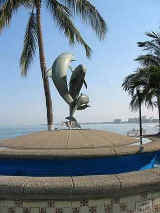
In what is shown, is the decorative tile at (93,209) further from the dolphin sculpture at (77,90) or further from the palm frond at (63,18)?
the palm frond at (63,18)

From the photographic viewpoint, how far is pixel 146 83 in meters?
21.2

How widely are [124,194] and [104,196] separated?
280mm

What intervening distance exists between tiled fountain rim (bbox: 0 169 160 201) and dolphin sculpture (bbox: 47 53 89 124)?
5809 millimetres

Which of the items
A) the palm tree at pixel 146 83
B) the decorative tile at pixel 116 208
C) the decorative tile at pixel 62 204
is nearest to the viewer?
the decorative tile at pixel 62 204

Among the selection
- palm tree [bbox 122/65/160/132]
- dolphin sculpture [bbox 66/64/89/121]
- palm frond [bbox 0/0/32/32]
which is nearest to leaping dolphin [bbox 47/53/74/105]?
dolphin sculpture [bbox 66/64/89/121]

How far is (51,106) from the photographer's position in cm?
1277

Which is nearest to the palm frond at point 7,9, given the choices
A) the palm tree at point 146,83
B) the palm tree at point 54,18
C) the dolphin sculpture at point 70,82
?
the palm tree at point 54,18

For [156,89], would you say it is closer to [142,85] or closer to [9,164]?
[142,85]

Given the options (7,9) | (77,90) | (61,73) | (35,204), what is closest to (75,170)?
(35,204)

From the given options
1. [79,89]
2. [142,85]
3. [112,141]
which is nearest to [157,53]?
[142,85]

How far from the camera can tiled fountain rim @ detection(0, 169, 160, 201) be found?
10.5ft

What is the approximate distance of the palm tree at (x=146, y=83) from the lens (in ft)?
64.2

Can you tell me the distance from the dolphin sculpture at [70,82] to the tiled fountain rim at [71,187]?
5809 millimetres

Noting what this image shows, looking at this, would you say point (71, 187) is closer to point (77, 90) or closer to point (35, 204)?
point (35, 204)
